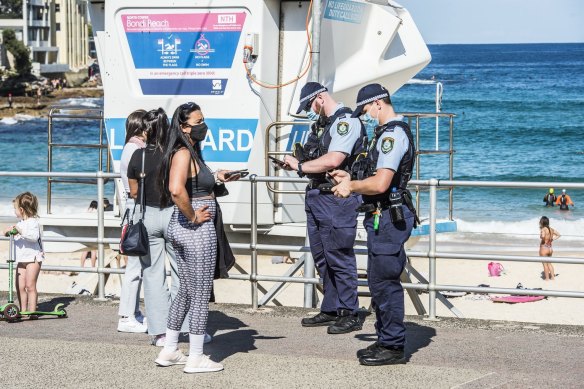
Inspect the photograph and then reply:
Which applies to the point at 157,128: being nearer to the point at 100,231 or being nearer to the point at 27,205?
the point at 27,205

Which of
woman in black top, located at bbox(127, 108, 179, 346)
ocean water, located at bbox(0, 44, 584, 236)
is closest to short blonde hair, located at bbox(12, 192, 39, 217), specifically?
woman in black top, located at bbox(127, 108, 179, 346)

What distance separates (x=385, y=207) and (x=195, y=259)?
1.20 meters

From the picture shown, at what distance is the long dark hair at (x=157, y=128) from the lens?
6984mm

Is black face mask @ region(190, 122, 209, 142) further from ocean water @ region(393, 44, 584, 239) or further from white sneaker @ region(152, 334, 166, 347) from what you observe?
ocean water @ region(393, 44, 584, 239)

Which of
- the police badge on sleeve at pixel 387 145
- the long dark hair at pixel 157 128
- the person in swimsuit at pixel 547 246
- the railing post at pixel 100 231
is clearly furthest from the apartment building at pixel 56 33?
the police badge on sleeve at pixel 387 145

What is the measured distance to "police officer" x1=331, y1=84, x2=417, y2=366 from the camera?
6.52 metres

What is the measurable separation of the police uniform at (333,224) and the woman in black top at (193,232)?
1.20 m

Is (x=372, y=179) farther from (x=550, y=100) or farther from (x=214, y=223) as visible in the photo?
(x=550, y=100)

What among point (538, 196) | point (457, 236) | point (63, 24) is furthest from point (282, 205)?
point (63, 24)

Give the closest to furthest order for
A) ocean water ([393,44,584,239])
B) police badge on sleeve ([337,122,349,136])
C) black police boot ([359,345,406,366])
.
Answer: black police boot ([359,345,406,366]) → police badge on sleeve ([337,122,349,136]) → ocean water ([393,44,584,239])

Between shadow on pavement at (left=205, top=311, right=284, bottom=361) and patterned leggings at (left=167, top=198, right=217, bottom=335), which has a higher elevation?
patterned leggings at (left=167, top=198, right=217, bottom=335)

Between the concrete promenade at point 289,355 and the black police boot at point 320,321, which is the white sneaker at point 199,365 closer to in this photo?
the concrete promenade at point 289,355

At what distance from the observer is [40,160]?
48.0 metres

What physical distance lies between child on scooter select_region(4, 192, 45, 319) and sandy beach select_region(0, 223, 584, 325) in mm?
2206
